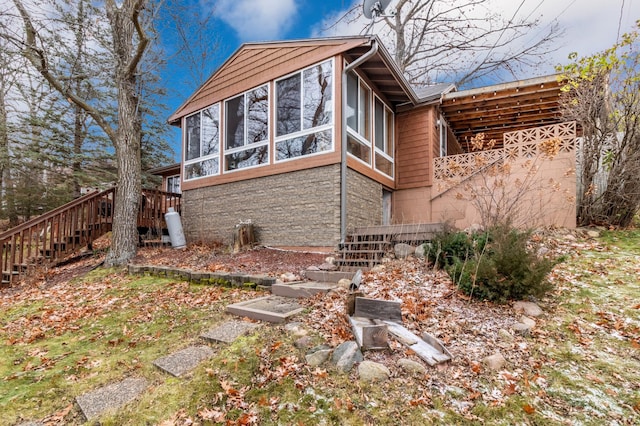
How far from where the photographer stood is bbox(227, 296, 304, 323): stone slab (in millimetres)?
3705

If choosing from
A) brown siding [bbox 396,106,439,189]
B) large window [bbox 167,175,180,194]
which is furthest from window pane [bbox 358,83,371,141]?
large window [bbox 167,175,180,194]

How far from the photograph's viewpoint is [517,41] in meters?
14.3

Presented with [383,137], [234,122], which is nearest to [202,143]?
[234,122]

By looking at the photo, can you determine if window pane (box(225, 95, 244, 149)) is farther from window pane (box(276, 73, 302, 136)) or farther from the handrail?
the handrail

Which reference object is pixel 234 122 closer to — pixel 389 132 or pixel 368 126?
pixel 368 126

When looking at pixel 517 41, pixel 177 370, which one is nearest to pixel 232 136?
pixel 177 370

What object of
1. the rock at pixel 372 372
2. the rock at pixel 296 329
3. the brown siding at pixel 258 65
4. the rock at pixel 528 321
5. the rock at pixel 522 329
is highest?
the brown siding at pixel 258 65

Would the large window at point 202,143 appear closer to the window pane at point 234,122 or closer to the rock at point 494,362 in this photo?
the window pane at point 234,122

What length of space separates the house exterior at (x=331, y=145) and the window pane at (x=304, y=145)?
3 cm

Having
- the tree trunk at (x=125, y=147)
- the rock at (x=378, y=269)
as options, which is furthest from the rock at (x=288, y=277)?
the tree trunk at (x=125, y=147)

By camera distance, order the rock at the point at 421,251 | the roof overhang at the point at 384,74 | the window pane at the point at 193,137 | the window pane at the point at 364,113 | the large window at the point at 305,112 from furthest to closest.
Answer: the window pane at the point at 193,137
the window pane at the point at 364,113
the large window at the point at 305,112
the roof overhang at the point at 384,74
the rock at the point at 421,251

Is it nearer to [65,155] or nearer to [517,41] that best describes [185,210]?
[65,155]

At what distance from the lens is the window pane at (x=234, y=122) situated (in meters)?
9.11

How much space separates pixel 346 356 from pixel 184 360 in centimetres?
166
